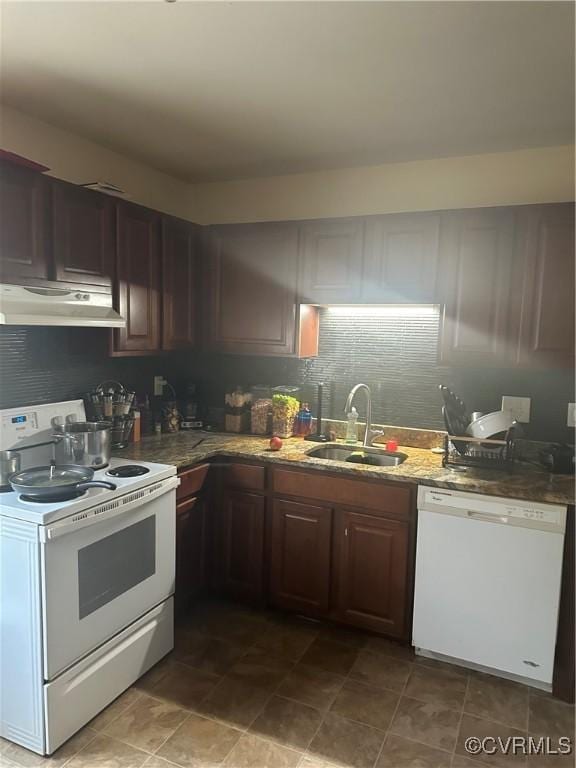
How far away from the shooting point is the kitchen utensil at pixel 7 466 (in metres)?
2.18

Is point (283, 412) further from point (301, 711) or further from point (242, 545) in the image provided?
point (301, 711)

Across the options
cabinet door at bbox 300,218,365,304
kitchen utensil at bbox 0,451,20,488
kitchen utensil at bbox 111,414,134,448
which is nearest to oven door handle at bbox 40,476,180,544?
kitchen utensil at bbox 0,451,20,488

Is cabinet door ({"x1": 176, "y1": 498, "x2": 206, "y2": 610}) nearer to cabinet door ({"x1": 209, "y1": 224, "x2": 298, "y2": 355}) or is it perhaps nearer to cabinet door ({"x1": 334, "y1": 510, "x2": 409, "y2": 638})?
cabinet door ({"x1": 334, "y1": 510, "x2": 409, "y2": 638})

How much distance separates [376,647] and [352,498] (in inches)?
29.5

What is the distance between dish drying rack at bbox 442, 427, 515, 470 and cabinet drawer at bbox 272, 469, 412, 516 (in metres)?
0.32

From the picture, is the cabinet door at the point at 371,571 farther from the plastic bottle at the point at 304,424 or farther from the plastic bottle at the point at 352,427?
the plastic bottle at the point at 304,424

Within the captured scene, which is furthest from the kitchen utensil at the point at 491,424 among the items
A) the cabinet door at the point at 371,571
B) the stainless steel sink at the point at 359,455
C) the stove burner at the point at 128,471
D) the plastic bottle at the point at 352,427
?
the stove burner at the point at 128,471

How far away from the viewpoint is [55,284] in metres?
2.38

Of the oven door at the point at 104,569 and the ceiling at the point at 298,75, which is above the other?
the ceiling at the point at 298,75

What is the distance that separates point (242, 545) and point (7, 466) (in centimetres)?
130

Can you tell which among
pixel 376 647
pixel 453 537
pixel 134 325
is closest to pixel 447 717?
pixel 376 647

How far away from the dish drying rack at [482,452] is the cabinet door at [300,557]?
2.29ft

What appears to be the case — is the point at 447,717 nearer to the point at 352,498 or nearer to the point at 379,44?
the point at 352,498

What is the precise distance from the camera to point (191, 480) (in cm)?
279
